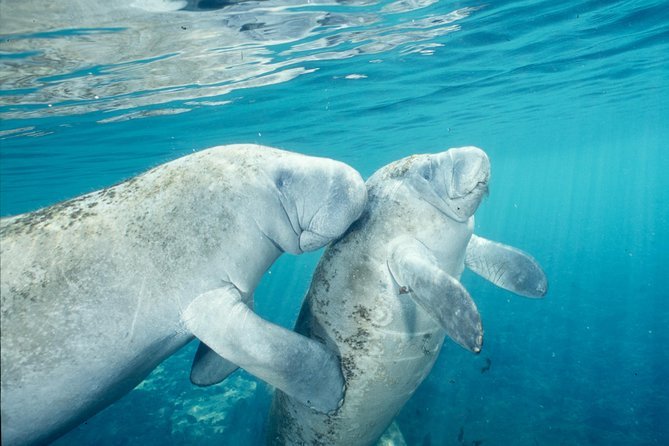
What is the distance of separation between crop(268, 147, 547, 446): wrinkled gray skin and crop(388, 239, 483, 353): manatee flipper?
2cm

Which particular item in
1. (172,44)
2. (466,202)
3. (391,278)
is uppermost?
(172,44)

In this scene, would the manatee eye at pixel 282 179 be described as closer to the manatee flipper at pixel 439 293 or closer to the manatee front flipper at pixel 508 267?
the manatee flipper at pixel 439 293

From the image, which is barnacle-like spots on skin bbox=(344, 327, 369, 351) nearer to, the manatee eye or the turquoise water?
the manatee eye

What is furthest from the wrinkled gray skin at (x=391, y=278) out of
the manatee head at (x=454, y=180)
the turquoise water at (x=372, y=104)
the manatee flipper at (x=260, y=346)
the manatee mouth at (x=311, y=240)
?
the turquoise water at (x=372, y=104)

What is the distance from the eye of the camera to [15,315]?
8.30 feet

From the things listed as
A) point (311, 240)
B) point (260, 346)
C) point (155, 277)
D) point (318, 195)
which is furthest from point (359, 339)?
point (155, 277)

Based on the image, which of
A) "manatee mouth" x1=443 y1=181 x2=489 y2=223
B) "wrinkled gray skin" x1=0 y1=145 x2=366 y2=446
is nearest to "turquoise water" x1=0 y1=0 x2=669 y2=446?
"wrinkled gray skin" x1=0 y1=145 x2=366 y2=446

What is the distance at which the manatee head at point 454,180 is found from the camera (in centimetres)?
351

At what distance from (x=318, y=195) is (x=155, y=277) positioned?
1352mm

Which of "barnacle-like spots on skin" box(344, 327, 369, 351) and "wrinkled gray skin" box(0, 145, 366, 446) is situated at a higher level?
"wrinkled gray skin" box(0, 145, 366, 446)

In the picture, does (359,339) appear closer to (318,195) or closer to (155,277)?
(318,195)

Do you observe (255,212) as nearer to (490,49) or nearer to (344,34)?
(344,34)

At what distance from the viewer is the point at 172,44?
8.72 meters

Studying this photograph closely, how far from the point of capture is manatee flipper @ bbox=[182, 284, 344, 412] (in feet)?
8.60
